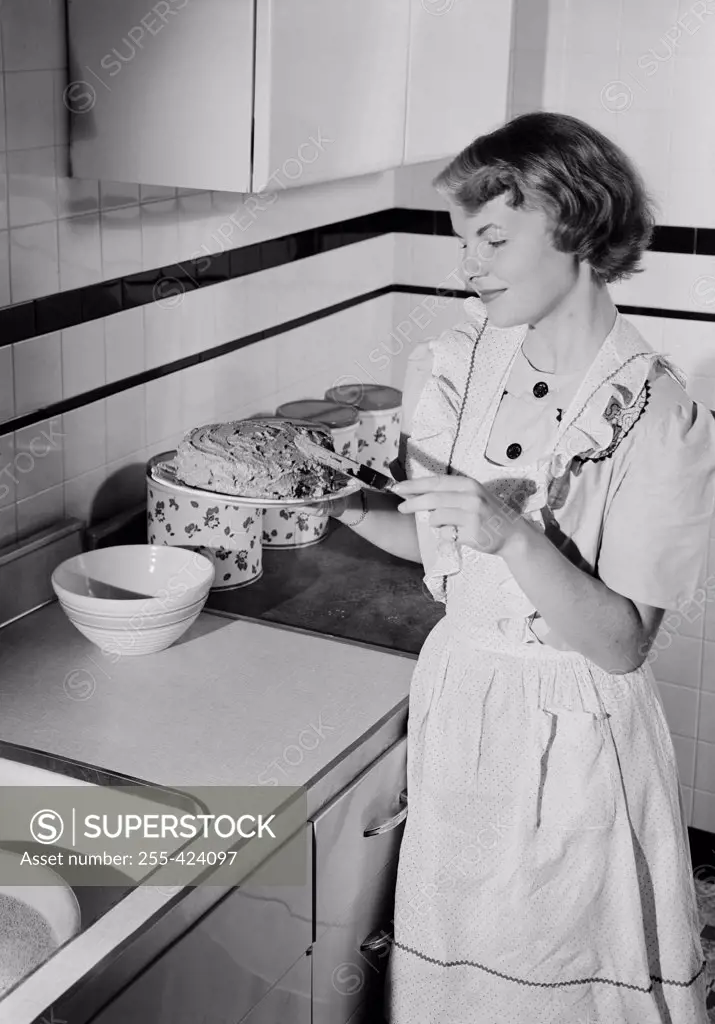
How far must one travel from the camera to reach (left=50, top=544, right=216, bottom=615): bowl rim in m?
1.77

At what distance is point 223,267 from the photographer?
7.41 feet

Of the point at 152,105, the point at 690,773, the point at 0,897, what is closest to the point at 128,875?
the point at 0,897

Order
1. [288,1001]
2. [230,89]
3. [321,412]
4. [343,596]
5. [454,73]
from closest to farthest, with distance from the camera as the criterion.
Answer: [288,1001] < [230,89] < [343,596] < [454,73] < [321,412]

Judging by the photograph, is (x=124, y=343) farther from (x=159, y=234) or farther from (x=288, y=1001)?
(x=288, y=1001)

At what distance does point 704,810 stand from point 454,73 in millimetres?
1692

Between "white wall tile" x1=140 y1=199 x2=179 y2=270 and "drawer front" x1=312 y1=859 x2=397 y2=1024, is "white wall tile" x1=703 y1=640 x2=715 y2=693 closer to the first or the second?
"drawer front" x1=312 y1=859 x2=397 y2=1024

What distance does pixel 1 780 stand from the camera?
5.08 feet

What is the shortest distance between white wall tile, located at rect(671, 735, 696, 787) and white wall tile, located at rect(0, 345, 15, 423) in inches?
66.5

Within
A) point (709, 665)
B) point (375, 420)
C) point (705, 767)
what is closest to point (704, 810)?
point (705, 767)

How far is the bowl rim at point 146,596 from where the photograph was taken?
69.7 inches

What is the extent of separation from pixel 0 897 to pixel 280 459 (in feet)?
2.39

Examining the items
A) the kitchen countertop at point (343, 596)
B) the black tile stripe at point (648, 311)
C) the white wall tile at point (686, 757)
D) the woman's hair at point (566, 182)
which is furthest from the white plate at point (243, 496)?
the white wall tile at point (686, 757)

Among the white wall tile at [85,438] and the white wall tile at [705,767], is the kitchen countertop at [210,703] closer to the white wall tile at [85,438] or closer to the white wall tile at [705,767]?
the white wall tile at [85,438]

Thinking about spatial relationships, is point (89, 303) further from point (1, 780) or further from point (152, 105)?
point (1, 780)
